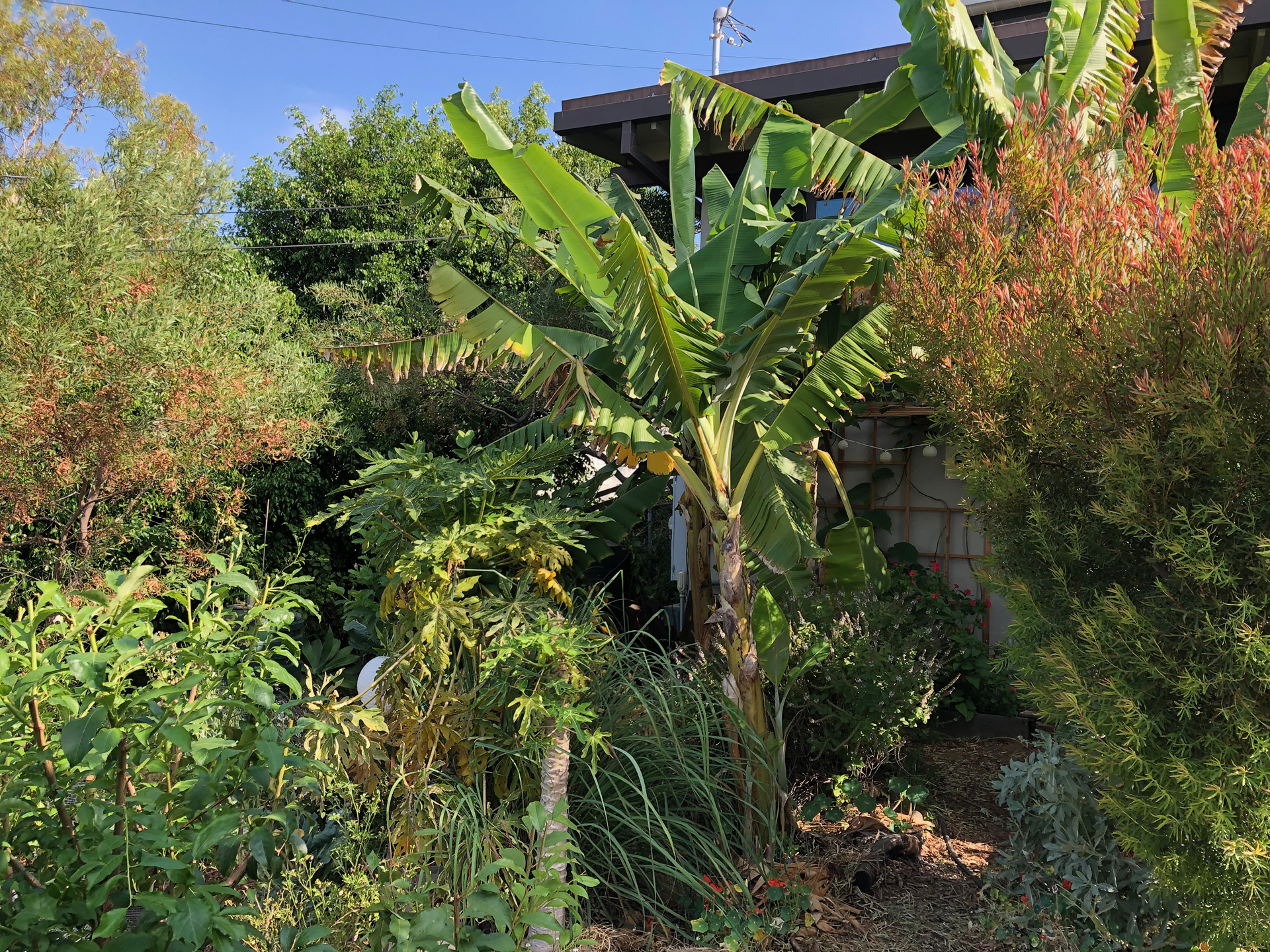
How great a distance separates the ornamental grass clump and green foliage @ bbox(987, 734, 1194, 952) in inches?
18.5

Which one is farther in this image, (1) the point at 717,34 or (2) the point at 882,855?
(1) the point at 717,34

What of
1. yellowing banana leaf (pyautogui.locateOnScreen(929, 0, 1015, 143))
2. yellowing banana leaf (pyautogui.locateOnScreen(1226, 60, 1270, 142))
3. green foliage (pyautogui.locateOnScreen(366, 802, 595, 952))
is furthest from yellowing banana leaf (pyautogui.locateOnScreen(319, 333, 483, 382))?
yellowing banana leaf (pyautogui.locateOnScreen(1226, 60, 1270, 142))

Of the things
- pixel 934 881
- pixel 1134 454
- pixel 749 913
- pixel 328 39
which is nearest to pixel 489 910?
pixel 749 913

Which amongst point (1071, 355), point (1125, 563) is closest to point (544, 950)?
point (1125, 563)

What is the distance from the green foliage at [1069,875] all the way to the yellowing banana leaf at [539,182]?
3479 mm

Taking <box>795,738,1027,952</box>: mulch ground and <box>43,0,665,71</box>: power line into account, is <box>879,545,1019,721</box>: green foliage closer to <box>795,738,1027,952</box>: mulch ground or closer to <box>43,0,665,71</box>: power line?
<box>795,738,1027,952</box>: mulch ground

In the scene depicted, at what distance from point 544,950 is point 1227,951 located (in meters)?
2.27

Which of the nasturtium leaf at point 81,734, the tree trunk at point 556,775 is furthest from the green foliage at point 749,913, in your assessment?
the nasturtium leaf at point 81,734

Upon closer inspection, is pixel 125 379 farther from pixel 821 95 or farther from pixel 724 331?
pixel 821 95

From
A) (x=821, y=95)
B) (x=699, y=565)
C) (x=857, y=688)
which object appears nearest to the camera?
(x=857, y=688)

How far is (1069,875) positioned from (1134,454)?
72.7 inches

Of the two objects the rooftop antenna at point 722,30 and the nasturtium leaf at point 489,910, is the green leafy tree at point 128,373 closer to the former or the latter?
the nasturtium leaf at point 489,910

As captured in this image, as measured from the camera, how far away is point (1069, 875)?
3266 millimetres

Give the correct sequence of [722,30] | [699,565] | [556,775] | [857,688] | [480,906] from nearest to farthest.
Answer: [480,906] < [556,775] < [857,688] < [699,565] < [722,30]
